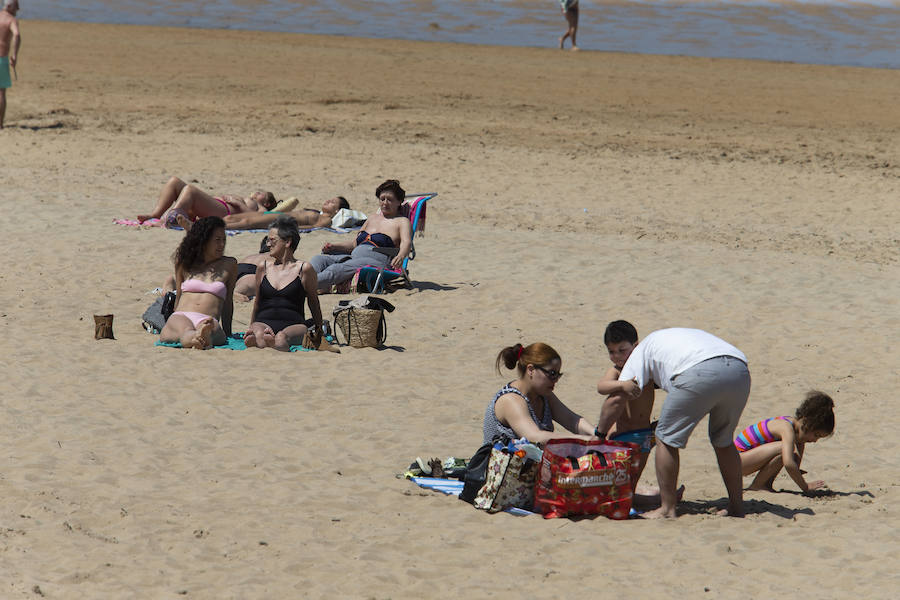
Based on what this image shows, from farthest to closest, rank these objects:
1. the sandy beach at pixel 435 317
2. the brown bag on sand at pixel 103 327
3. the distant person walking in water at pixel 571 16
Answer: the distant person walking in water at pixel 571 16 < the brown bag on sand at pixel 103 327 < the sandy beach at pixel 435 317

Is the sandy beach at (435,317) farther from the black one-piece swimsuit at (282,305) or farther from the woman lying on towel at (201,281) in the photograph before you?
the black one-piece swimsuit at (282,305)

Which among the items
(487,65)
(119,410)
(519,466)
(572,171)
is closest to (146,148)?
(572,171)

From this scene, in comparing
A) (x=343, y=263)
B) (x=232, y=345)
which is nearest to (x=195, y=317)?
(x=232, y=345)

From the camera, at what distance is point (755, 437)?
6.69 metres

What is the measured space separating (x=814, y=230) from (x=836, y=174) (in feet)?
10.6

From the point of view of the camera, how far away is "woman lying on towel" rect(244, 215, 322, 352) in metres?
8.82

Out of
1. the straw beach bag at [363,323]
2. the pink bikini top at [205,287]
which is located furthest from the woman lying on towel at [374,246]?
the pink bikini top at [205,287]

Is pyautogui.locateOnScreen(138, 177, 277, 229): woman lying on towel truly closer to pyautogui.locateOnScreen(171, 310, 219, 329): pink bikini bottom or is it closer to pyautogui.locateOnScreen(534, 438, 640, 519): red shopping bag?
pyautogui.locateOnScreen(171, 310, 219, 329): pink bikini bottom

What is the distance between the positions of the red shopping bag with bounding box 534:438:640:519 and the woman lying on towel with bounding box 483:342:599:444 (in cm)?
15

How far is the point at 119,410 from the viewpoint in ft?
23.8

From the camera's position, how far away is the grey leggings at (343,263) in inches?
422

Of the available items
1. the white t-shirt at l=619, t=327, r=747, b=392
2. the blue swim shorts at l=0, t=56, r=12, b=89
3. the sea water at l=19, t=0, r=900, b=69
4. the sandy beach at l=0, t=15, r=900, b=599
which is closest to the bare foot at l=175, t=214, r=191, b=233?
the sandy beach at l=0, t=15, r=900, b=599

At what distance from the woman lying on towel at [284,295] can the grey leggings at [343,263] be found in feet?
5.46

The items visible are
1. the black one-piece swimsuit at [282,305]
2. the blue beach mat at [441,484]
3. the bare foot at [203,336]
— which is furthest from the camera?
the black one-piece swimsuit at [282,305]
